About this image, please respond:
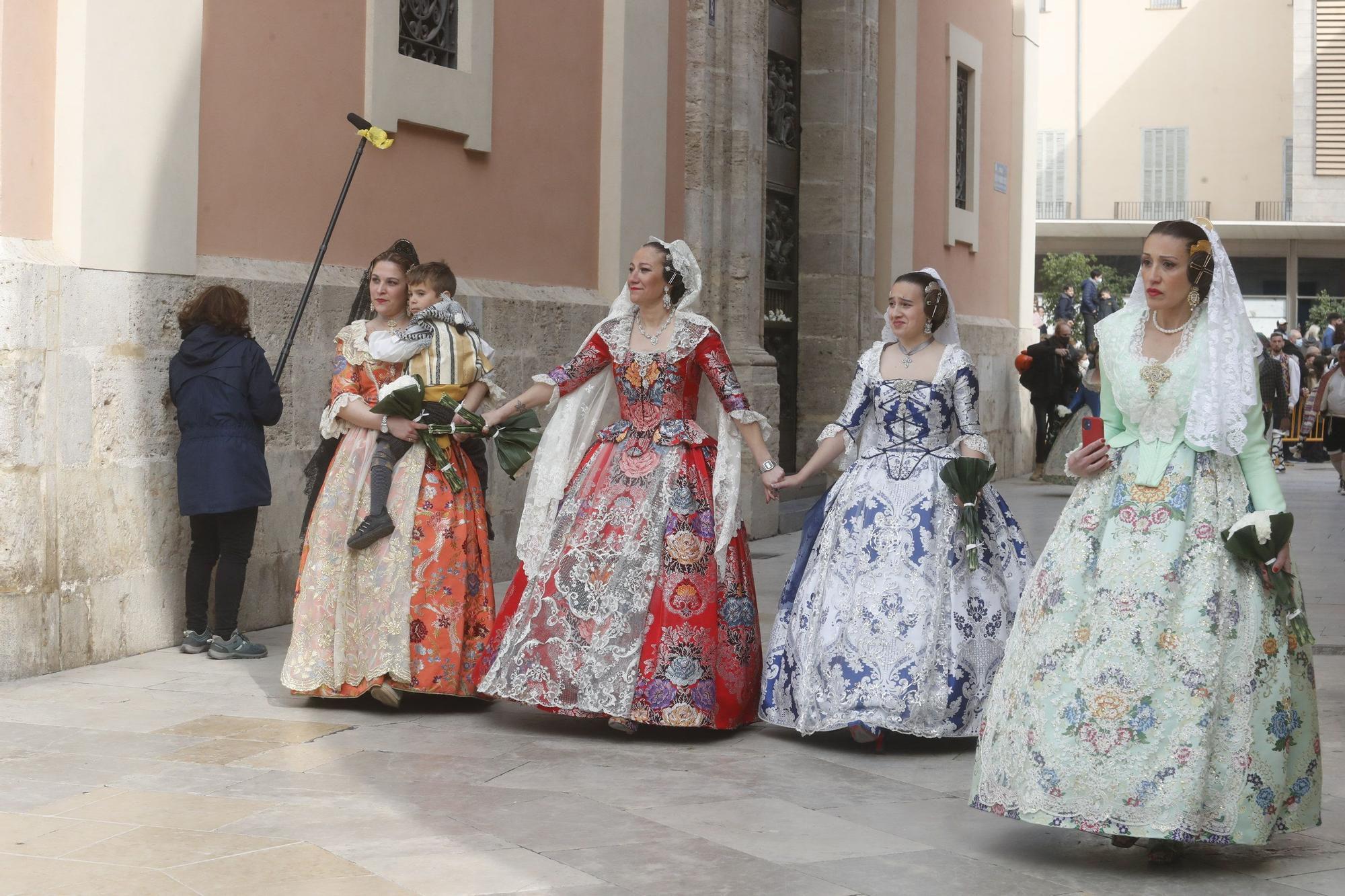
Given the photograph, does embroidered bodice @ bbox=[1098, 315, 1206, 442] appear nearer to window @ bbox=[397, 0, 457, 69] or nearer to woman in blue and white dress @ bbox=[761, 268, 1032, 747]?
woman in blue and white dress @ bbox=[761, 268, 1032, 747]

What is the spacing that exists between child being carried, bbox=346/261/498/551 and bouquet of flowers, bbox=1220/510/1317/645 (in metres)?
3.06

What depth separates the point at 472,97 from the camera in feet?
30.9

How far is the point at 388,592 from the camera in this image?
635cm

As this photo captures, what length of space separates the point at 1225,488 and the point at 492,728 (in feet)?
9.09

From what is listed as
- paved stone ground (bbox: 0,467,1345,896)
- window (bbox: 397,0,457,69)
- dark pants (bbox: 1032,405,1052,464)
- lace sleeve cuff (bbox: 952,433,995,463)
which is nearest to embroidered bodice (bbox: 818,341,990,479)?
lace sleeve cuff (bbox: 952,433,995,463)

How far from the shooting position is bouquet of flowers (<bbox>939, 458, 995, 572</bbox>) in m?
5.98

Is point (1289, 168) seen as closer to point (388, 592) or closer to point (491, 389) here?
point (491, 389)

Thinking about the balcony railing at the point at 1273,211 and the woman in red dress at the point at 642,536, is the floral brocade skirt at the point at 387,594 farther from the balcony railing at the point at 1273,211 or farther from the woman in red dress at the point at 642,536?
the balcony railing at the point at 1273,211

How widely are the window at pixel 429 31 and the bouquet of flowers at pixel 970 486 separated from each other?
14.3 feet

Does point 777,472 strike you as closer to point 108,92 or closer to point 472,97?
point 108,92

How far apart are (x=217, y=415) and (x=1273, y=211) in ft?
116

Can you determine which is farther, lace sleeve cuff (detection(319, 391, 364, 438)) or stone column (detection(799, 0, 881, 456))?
stone column (detection(799, 0, 881, 456))

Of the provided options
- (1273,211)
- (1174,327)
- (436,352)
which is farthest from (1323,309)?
(1174,327)

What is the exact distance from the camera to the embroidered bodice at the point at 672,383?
633 cm
